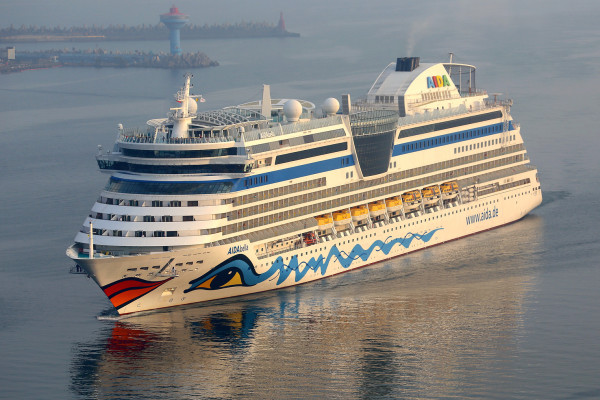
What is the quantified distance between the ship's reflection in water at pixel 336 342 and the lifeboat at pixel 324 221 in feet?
9.95

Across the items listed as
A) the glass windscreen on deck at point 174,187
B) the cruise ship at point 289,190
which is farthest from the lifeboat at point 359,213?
the glass windscreen on deck at point 174,187

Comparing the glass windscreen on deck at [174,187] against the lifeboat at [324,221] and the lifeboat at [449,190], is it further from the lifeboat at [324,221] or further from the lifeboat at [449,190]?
the lifeboat at [449,190]

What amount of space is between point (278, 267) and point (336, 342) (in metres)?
7.53

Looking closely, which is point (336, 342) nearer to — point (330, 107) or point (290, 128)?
point (290, 128)

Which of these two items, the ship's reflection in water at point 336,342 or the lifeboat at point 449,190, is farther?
the lifeboat at point 449,190

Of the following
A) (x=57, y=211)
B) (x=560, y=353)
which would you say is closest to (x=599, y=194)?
(x=560, y=353)

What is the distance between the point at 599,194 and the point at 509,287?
21.5m

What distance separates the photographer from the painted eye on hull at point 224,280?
53.8m

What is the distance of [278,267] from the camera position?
184 ft

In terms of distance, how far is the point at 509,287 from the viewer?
5750 centimetres

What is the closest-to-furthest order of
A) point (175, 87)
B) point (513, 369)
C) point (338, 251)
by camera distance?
point (513, 369)
point (338, 251)
point (175, 87)

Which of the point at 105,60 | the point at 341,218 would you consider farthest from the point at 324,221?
the point at 105,60

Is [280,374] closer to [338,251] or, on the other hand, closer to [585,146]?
[338,251]

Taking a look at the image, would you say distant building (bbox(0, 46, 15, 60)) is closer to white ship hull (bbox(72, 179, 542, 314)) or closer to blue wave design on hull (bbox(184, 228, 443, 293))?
white ship hull (bbox(72, 179, 542, 314))
